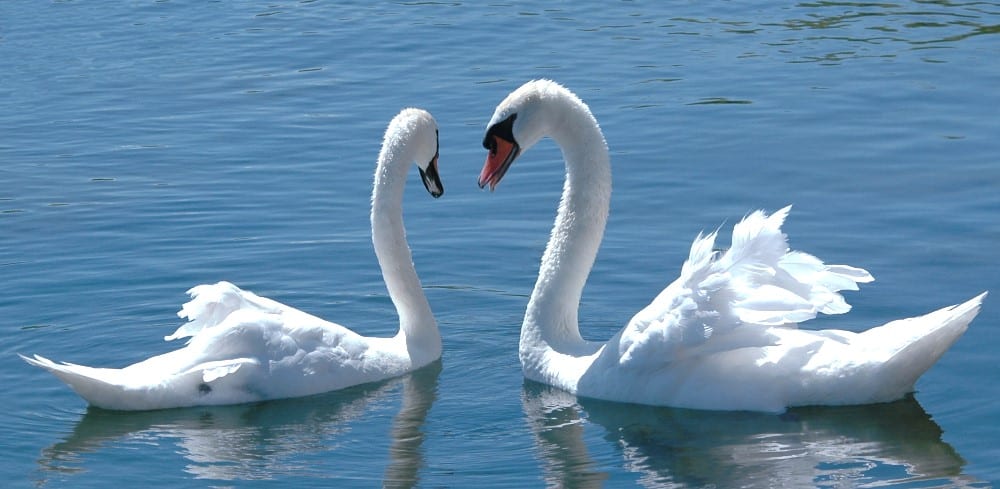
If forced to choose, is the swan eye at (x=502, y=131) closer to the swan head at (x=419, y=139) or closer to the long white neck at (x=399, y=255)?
the swan head at (x=419, y=139)

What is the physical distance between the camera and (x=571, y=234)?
10281mm

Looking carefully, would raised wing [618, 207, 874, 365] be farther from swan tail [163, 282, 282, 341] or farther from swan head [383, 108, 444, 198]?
swan tail [163, 282, 282, 341]

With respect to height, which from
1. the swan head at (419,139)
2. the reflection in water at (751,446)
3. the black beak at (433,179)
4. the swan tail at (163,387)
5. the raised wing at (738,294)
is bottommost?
the reflection in water at (751,446)

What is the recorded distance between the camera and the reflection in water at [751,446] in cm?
832

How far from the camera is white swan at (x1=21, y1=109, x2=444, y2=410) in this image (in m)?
9.36

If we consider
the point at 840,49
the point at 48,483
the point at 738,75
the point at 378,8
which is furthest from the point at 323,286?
the point at 378,8

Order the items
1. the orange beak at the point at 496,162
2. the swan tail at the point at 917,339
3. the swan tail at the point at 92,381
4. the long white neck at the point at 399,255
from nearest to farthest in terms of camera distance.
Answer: the swan tail at the point at 917,339
the swan tail at the point at 92,381
the orange beak at the point at 496,162
the long white neck at the point at 399,255

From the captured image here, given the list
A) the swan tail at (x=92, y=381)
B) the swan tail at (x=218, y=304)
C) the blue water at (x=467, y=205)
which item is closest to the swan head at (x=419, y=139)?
the blue water at (x=467, y=205)

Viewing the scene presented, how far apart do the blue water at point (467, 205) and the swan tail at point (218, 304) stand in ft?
1.92

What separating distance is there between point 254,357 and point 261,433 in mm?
479

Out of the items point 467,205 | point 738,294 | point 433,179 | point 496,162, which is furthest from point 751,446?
point 467,205

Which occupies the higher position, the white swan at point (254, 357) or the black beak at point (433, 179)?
the black beak at point (433, 179)

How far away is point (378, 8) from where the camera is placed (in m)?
21.5

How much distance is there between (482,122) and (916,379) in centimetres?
741
